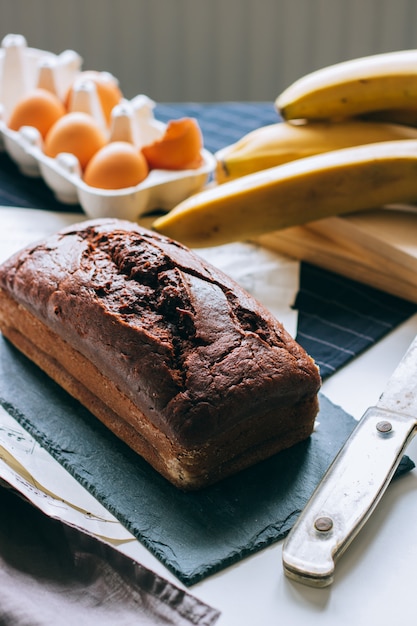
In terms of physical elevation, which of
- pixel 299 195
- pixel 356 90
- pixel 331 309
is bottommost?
pixel 331 309

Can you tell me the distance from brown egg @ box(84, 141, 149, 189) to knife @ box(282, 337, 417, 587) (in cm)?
64

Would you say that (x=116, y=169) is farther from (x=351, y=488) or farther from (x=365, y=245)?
(x=351, y=488)

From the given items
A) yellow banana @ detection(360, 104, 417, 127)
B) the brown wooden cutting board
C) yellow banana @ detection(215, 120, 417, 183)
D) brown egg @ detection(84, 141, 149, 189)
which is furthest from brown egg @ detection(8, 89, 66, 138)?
yellow banana @ detection(360, 104, 417, 127)

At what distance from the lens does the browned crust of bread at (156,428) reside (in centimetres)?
88

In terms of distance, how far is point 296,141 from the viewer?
1458mm

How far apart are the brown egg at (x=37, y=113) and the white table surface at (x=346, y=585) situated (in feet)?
3.17

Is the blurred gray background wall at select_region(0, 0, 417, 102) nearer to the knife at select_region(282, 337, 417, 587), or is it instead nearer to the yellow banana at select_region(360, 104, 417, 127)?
the yellow banana at select_region(360, 104, 417, 127)

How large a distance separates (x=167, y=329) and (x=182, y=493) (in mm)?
184

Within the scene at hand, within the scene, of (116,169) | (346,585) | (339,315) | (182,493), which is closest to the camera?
(346,585)

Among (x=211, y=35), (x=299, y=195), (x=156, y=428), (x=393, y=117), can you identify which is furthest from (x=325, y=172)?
(x=211, y=35)

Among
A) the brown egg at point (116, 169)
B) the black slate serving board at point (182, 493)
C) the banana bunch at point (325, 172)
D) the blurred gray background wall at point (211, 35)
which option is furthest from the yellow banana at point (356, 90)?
the blurred gray background wall at point (211, 35)

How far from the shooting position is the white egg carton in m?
1.40

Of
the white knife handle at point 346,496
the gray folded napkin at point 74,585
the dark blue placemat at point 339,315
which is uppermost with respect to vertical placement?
the white knife handle at point 346,496

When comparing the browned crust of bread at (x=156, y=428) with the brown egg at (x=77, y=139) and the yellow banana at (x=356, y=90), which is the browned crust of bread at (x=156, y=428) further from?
the yellow banana at (x=356, y=90)
